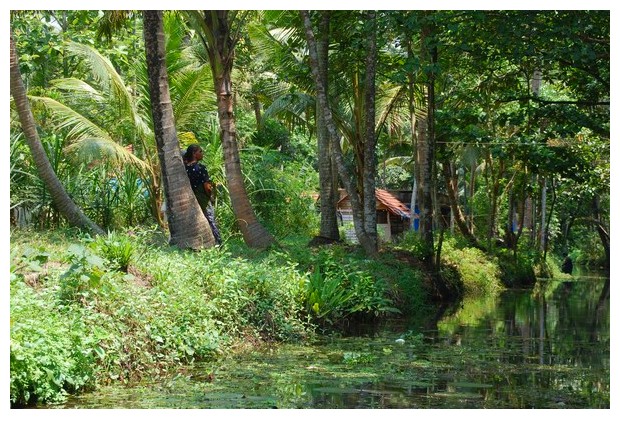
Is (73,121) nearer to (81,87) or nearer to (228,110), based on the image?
(81,87)

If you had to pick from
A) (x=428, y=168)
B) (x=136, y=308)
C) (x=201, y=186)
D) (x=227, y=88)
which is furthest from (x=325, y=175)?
(x=136, y=308)

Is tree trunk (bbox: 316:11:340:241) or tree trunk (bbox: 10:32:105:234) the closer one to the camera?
tree trunk (bbox: 10:32:105:234)

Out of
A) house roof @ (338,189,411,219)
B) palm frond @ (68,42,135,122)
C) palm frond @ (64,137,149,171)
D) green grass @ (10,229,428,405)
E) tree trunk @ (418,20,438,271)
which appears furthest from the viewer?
house roof @ (338,189,411,219)

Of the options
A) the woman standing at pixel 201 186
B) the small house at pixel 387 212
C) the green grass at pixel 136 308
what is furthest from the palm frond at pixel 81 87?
the small house at pixel 387 212

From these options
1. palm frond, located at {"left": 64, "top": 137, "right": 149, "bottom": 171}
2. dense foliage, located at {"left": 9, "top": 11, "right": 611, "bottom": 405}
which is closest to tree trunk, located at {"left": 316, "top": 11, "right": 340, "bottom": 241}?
dense foliage, located at {"left": 9, "top": 11, "right": 611, "bottom": 405}

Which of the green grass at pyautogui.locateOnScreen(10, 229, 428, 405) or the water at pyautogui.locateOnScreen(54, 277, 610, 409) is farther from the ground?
the green grass at pyautogui.locateOnScreen(10, 229, 428, 405)

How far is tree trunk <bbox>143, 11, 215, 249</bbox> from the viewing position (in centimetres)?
1390

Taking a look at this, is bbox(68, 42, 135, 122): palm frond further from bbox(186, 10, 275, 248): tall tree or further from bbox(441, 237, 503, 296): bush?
bbox(441, 237, 503, 296): bush

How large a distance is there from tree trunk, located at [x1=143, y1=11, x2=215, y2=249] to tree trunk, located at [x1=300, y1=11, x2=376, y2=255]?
4.05 meters

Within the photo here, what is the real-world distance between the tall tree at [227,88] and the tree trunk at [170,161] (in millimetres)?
1333

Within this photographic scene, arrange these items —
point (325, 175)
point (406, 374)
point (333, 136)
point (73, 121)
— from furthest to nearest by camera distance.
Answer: point (325, 175) → point (73, 121) → point (333, 136) → point (406, 374)

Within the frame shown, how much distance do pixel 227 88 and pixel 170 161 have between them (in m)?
2.31

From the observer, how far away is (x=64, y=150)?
18984 mm

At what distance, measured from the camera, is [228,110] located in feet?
51.9
